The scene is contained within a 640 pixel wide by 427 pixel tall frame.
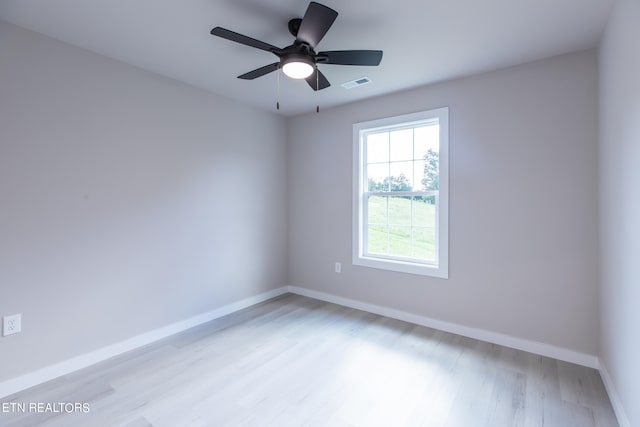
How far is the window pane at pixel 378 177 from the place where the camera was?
3602 millimetres

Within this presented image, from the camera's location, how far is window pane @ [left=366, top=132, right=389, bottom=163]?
3.60 metres

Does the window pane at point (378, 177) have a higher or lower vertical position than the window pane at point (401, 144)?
lower

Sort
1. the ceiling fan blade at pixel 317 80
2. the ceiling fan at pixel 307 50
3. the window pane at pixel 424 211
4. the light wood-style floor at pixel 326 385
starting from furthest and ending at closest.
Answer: the window pane at pixel 424 211 < the ceiling fan blade at pixel 317 80 < the light wood-style floor at pixel 326 385 < the ceiling fan at pixel 307 50

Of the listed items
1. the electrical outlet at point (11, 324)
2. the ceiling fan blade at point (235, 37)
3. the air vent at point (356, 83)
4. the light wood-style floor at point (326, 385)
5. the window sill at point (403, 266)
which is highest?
the air vent at point (356, 83)

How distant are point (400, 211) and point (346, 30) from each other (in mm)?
1981

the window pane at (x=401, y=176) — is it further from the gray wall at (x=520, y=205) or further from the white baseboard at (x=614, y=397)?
the white baseboard at (x=614, y=397)

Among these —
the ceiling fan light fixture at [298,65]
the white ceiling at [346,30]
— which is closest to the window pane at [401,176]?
the white ceiling at [346,30]

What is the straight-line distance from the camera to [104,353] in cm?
255

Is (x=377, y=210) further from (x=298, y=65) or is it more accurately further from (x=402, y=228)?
(x=298, y=65)

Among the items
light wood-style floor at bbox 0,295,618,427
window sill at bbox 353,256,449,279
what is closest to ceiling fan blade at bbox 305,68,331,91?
window sill at bbox 353,256,449,279

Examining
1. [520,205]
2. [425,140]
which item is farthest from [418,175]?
[520,205]

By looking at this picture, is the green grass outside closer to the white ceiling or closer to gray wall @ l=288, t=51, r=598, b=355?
gray wall @ l=288, t=51, r=598, b=355

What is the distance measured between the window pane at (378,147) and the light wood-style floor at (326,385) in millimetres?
1957

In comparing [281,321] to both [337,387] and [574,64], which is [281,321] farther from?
[574,64]
